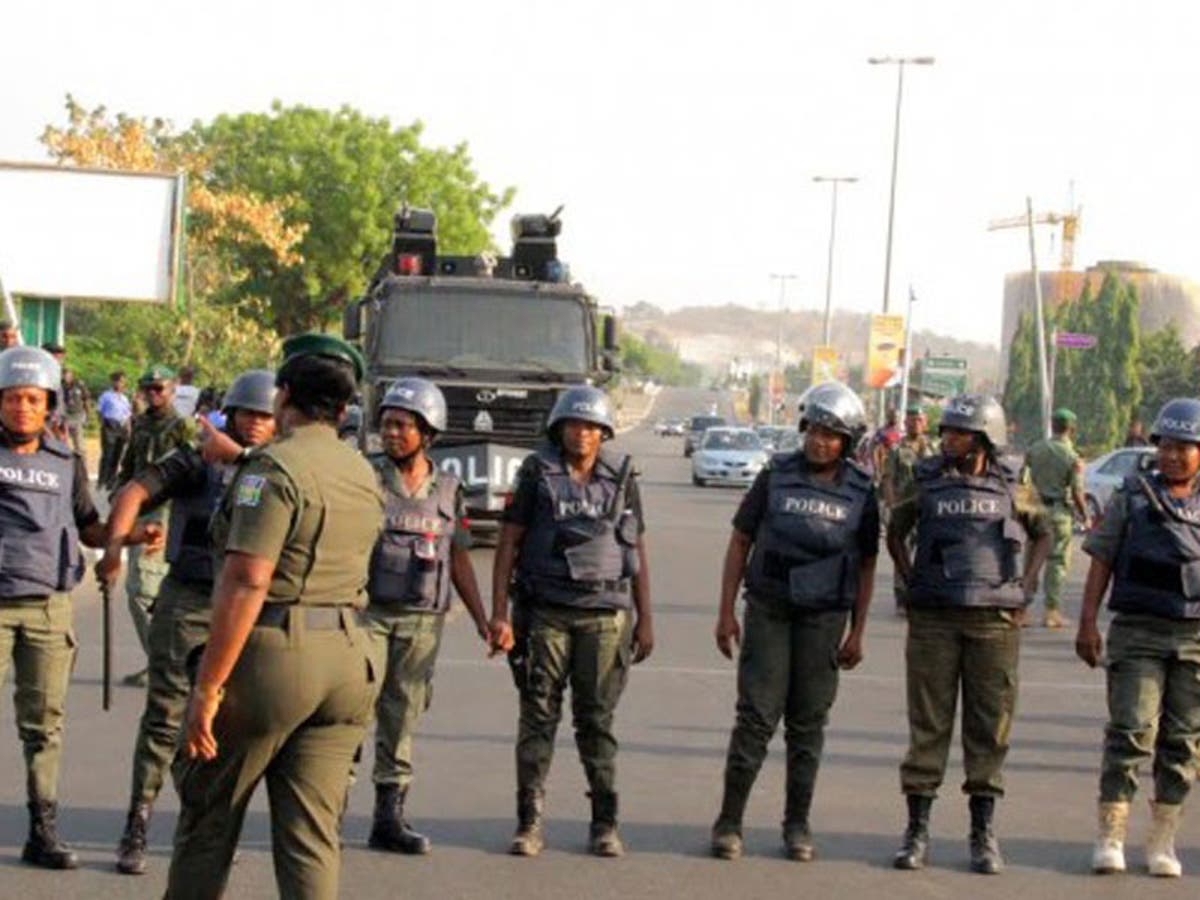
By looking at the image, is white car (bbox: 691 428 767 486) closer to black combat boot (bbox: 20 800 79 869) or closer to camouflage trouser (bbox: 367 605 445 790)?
camouflage trouser (bbox: 367 605 445 790)

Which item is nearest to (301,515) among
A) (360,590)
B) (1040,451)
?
(360,590)

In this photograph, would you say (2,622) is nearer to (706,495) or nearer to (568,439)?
(568,439)

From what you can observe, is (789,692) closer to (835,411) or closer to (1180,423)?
(835,411)

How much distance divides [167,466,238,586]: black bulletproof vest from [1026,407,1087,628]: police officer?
10962mm

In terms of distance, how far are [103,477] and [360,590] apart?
534 inches

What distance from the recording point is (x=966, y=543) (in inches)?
344

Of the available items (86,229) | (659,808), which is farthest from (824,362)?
(659,808)

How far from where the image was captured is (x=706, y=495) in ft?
140

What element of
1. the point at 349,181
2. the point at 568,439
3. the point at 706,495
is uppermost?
the point at 349,181

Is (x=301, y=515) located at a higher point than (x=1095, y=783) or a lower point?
higher

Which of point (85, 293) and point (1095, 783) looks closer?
point (1095, 783)

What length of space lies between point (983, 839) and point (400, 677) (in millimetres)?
2391

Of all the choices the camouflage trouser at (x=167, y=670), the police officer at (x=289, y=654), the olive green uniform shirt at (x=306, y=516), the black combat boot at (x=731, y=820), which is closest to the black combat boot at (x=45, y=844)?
the camouflage trouser at (x=167, y=670)

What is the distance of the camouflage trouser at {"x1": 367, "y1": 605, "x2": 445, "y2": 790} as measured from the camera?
8.59 metres
